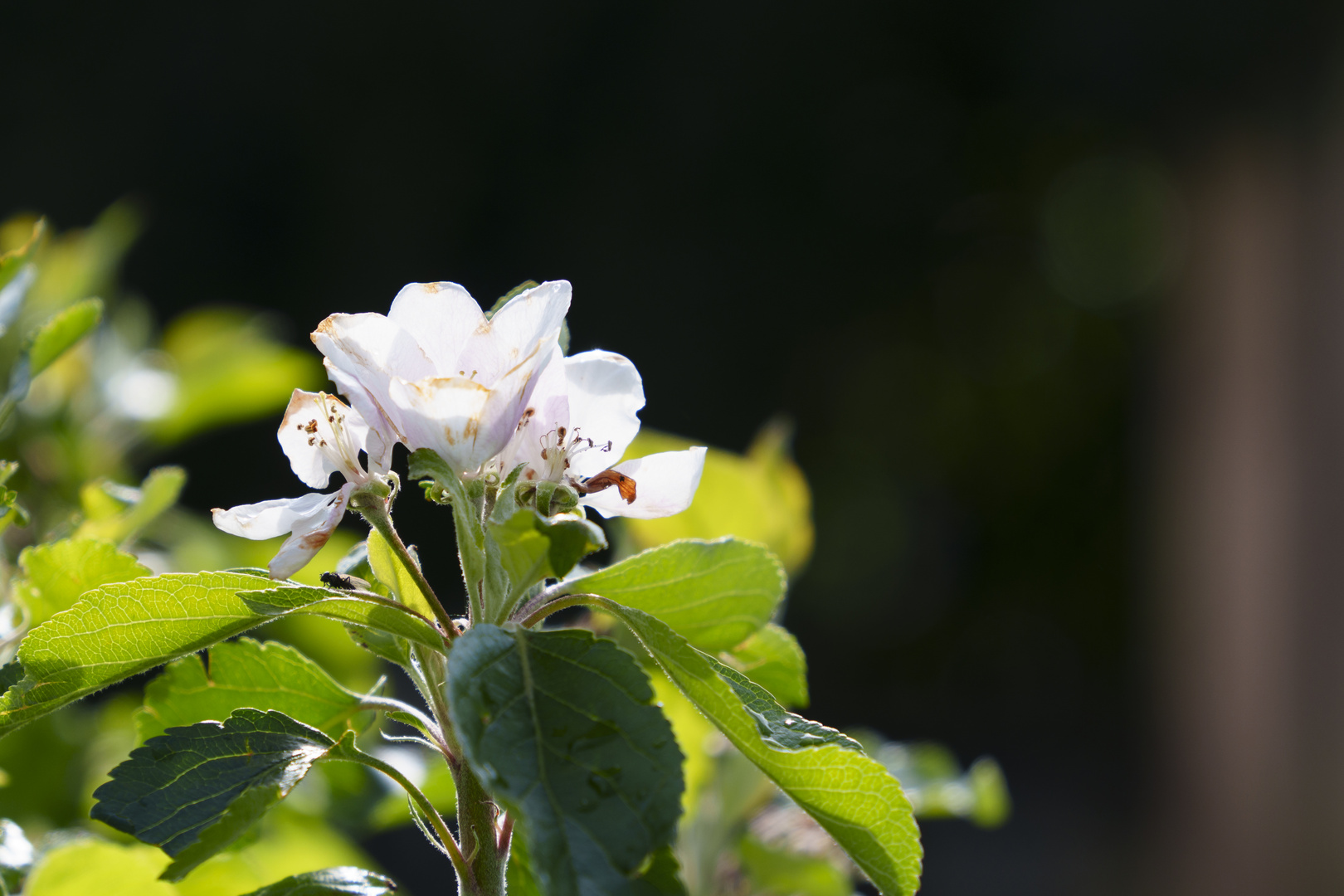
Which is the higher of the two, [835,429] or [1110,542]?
[835,429]

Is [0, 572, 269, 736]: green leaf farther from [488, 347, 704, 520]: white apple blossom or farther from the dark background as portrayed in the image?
the dark background

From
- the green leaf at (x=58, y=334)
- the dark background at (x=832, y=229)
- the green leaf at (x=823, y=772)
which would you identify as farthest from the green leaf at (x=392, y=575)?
the dark background at (x=832, y=229)

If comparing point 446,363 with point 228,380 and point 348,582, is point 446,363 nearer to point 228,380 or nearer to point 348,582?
point 348,582

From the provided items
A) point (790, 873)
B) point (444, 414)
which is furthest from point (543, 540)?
point (790, 873)

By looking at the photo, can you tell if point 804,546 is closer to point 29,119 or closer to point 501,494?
point 501,494

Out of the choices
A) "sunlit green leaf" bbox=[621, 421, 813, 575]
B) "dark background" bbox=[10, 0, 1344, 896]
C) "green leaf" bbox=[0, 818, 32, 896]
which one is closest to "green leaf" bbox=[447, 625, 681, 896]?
"green leaf" bbox=[0, 818, 32, 896]

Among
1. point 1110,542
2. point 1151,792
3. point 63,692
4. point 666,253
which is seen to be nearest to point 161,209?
point 666,253

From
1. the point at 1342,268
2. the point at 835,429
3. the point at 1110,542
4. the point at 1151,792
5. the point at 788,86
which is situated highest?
the point at 788,86
